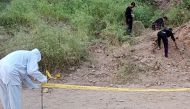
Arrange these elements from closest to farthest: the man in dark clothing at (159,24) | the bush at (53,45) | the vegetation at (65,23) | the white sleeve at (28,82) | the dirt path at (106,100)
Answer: the white sleeve at (28,82)
the dirt path at (106,100)
the bush at (53,45)
the vegetation at (65,23)
the man in dark clothing at (159,24)

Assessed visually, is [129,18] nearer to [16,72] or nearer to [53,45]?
[53,45]

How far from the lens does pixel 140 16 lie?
1423 centimetres

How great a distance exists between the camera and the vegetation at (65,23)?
10.8 m

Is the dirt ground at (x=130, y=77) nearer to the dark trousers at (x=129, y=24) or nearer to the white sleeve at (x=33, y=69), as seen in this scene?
the dark trousers at (x=129, y=24)

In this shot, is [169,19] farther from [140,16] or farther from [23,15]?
[23,15]

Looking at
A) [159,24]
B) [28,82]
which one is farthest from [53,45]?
[28,82]

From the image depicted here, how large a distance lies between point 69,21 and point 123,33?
1992mm

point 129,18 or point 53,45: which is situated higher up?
point 129,18

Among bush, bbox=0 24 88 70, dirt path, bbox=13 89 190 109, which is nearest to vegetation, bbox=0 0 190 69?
bush, bbox=0 24 88 70

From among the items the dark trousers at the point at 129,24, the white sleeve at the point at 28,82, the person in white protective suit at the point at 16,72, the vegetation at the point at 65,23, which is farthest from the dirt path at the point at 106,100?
the dark trousers at the point at 129,24

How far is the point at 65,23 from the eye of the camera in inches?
541

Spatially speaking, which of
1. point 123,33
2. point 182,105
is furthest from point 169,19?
point 182,105

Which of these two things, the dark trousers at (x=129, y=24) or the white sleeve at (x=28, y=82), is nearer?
the white sleeve at (x=28, y=82)

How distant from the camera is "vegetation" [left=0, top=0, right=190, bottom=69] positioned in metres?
10.8
